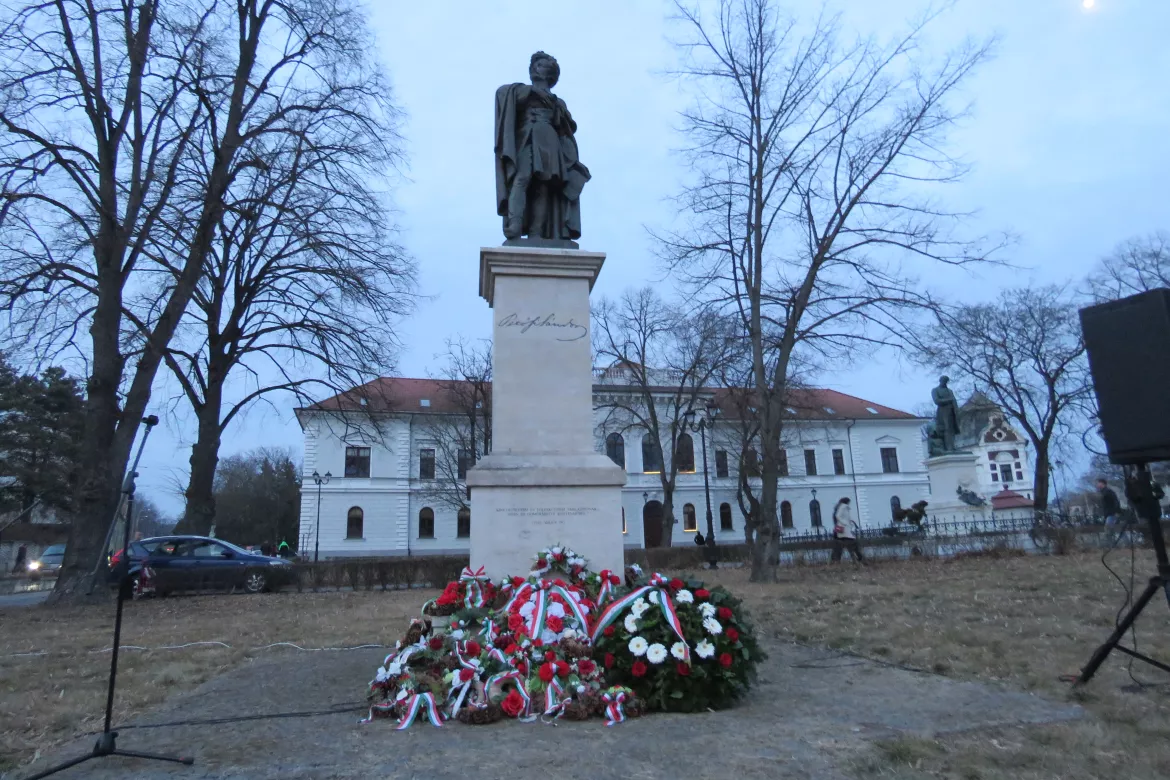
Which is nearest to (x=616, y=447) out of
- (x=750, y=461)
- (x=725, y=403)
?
(x=725, y=403)

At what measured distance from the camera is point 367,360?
58.7 feet

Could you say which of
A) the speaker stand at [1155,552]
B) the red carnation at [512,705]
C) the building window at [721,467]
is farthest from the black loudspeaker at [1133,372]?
the building window at [721,467]

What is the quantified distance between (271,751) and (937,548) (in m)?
18.8

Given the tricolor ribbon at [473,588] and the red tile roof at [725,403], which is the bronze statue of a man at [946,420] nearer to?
the red tile roof at [725,403]

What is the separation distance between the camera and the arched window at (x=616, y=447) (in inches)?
1807

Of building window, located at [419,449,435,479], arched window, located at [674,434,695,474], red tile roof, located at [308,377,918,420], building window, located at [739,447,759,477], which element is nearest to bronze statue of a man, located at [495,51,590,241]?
building window, located at [739,447,759,477]

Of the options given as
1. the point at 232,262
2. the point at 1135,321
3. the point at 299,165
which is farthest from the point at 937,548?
the point at 232,262

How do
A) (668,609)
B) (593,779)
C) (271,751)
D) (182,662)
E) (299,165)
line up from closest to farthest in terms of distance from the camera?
(593,779), (271,751), (668,609), (182,662), (299,165)

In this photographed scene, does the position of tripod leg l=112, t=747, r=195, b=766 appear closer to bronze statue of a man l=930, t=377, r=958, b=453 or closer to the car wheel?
the car wheel

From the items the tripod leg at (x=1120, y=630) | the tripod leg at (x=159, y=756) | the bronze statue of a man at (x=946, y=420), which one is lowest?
the tripod leg at (x=159, y=756)

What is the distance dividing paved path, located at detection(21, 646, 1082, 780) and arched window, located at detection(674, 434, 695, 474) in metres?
36.8

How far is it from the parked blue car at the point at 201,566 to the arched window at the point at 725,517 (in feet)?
119

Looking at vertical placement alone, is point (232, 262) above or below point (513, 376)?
above

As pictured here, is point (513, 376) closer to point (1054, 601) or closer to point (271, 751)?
point (271, 751)
